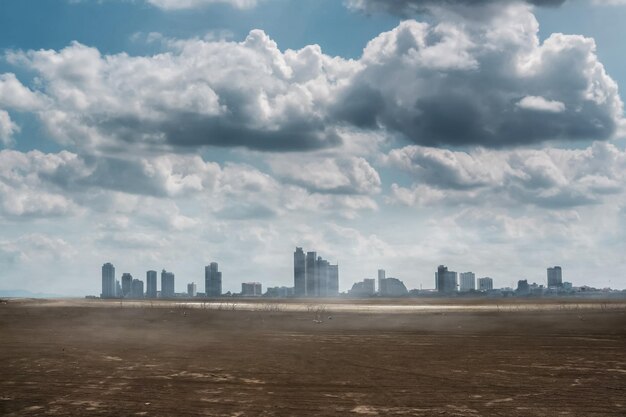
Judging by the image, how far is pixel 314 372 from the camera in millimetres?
26812

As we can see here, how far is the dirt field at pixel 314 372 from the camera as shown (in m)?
20.0

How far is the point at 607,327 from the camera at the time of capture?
51656mm

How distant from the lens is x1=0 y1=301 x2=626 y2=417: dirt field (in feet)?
65.7

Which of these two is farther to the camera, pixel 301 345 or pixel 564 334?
pixel 564 334

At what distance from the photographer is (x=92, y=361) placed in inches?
1212

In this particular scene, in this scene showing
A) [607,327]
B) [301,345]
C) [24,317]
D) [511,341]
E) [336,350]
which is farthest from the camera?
[24,317]

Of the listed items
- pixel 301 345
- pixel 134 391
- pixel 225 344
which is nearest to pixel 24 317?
pixel 225 344

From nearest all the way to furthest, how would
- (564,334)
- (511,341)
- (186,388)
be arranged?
(186,388)
(511,341)
(564,334)

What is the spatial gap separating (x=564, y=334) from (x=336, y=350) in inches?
838

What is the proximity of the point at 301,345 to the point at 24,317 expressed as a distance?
140ft

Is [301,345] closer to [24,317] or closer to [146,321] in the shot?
[146,321]

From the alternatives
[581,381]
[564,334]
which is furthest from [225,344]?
[564,334]

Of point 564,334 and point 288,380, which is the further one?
point 564,334

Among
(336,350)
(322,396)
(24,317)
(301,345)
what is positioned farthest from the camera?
(24,317)
